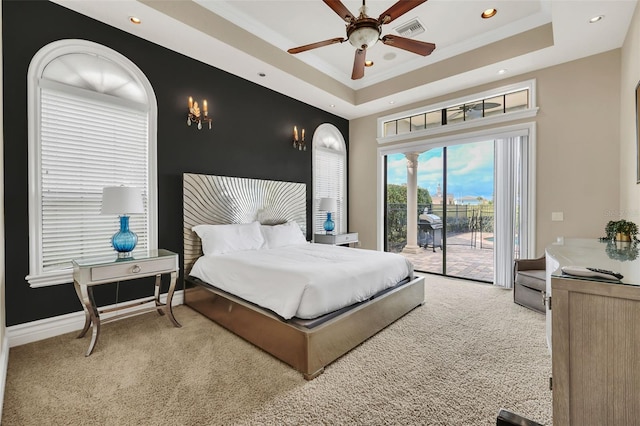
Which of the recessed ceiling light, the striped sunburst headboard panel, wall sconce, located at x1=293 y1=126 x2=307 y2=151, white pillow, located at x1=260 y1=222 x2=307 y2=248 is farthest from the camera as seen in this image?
wall sconce, located at x1=293 y1=126 x2=307 y2=151

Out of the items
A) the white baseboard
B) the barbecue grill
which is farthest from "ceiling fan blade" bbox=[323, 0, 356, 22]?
the barbecue grill

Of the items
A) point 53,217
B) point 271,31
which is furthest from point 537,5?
point 53,217

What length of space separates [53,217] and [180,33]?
2.27 m

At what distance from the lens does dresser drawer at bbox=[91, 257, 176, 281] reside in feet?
7.85

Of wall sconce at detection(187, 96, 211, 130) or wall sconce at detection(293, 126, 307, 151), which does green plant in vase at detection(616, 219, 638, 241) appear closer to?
wall sconce at detection(293, 126, 307, 151)

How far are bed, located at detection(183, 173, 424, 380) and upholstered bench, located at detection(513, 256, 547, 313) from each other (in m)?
1.19

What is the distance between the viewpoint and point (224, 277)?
9.40ft

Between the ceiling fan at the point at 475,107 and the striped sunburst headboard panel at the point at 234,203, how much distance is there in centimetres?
285

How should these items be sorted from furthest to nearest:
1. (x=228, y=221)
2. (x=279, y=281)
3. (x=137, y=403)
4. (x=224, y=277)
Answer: (x=228, y=221), (x=224, y=277), (x=279, y=281), (x=137, y=403)

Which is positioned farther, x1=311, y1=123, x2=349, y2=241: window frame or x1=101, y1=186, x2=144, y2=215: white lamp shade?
x1=311, y1=123, x2=349, y2=241: window frame

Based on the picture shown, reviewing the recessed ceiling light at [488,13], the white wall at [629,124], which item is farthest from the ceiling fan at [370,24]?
the white wall at [629,124]

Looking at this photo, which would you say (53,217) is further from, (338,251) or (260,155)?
(338,251)

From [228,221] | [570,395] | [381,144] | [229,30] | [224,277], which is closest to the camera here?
[570,395]

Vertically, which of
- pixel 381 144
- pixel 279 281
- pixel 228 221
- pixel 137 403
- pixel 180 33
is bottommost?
pixel 137 403
